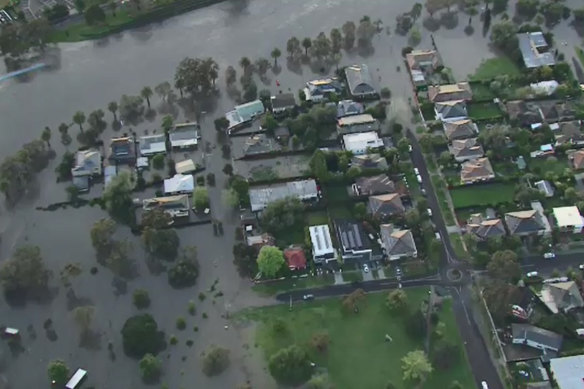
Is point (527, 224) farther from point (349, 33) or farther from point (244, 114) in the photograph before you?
point (349, 33)

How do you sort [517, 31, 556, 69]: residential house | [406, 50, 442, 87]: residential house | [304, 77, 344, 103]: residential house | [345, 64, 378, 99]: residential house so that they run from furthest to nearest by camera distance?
[517, 31, 556, 69]: residential house < [406, 50, 442, 87]: residential house < [345, 64, 378, 99]: residential house < [304, 77, 344, 103]: residential house

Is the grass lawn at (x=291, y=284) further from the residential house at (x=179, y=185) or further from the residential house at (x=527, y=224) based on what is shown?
the residential house at (x=527, y=224)

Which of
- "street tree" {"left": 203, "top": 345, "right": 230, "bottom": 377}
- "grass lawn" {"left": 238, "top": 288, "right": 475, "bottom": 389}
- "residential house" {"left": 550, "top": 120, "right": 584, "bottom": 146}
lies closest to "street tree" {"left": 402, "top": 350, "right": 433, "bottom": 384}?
"grass lawn" {"left": 238, "top": 288, "right": 475, "bottom": 389}

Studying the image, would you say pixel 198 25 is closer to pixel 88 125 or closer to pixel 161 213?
pixel 88 125

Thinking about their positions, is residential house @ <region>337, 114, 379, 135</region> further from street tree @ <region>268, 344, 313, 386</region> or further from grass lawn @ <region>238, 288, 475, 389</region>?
street tree @ <region>268, 344, 313, 386</region>

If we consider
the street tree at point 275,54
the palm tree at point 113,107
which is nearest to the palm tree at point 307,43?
the street tree at point 275,54
